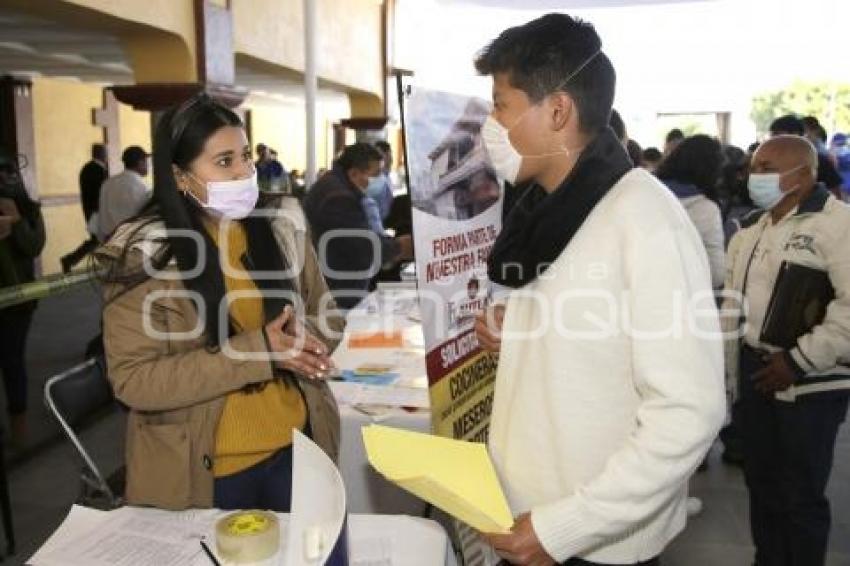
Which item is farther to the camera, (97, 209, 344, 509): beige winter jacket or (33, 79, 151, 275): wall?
(33, 79, 151, 275): wall

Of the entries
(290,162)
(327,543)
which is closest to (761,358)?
(327,543)

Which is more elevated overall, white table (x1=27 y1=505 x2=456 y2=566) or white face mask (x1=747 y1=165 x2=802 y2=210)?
white face mask (x1=747 y1=165 x2=802 y2=210)

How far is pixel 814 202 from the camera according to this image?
210 cm

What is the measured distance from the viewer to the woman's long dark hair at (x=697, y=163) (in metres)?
3.12

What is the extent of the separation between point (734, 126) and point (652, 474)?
17.4 meters

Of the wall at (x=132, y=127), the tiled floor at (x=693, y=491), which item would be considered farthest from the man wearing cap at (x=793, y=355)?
the wall at (x=132, y=127)

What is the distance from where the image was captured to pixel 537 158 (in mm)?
1141

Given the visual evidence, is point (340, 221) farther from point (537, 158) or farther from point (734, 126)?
point (734, 126)

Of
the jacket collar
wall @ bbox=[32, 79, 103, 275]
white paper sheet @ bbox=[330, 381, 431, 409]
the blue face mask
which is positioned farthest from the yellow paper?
wall @ bbox=[32, 79, 103, 275]

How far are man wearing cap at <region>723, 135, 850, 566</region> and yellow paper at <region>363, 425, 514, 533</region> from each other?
139 cm

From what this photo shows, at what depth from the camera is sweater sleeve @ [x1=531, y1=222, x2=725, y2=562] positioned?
942mm

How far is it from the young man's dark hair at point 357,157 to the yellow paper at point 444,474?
3.22m

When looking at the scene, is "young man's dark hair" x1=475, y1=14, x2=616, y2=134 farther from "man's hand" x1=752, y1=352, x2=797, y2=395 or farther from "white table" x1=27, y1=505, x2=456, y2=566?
"man's hand" x1=752, y1=352, x2=797, y2=395

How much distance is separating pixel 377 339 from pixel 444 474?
1.88m
